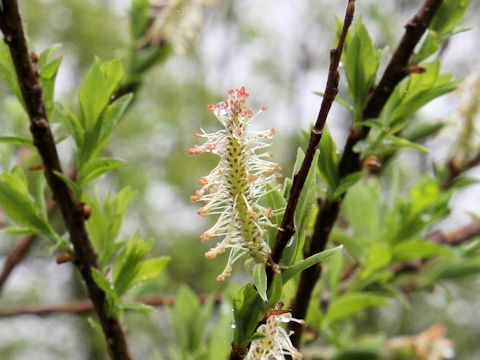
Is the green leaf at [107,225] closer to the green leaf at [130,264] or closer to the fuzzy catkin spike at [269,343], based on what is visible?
the green leaf at [130,264]

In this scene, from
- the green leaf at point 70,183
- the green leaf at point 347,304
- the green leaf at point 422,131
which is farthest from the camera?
the green leaf at point 422,131

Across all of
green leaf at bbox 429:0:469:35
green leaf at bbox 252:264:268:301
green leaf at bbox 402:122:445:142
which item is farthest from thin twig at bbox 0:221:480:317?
green leaf at bbox 252:264:268:301

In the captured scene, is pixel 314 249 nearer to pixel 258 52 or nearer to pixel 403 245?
pixel 403 245

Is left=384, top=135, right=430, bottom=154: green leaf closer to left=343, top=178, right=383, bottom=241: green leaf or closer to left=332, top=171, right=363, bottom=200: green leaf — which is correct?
left=332, top=171, right=363, bottom=200: green leaf

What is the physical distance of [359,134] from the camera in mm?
522

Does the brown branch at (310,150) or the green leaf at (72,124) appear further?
the green leaf at (72,124)

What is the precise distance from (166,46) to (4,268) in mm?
402

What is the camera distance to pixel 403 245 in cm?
73

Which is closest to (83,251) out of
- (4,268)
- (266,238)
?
(266,238)

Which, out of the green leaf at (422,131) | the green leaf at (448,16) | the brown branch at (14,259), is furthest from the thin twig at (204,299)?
the green leaf at (448,16)

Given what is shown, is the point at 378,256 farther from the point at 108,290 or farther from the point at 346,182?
the point at 108,290

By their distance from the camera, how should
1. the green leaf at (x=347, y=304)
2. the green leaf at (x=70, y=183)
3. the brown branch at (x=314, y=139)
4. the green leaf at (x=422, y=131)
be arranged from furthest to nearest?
1. the green leaf at (x=422, y=131)
2. the green leaf at (x=347, y=304)
3. the green leaf at (x=70, y=183)
4. the brown branch at (x=314, y=139)

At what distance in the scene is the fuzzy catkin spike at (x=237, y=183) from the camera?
0.39m

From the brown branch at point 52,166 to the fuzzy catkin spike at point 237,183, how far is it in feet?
0.43
